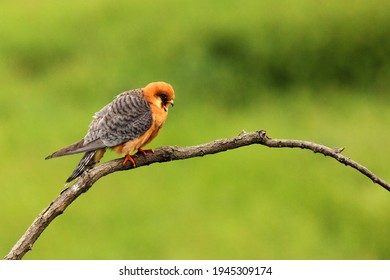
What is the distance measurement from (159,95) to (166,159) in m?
0.28

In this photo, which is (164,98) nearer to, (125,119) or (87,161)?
(125,119)

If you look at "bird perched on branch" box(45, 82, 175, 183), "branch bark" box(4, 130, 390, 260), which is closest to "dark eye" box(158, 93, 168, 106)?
"bird perched on branch" box(45, 82, 175, 183)

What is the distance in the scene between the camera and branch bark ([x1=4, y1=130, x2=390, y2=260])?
2.38 m

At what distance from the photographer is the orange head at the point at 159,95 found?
8.89 ft

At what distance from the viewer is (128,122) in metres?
2.84

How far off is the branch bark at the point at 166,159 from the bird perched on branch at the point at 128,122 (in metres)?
0.19

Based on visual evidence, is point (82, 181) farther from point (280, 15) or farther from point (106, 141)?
point (280, 15)

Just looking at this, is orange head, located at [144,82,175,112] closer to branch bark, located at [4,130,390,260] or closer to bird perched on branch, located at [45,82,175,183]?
bird perched on branch, located at [45,82,175,183]

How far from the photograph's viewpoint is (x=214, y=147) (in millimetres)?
2492

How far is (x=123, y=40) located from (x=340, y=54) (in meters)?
2.28

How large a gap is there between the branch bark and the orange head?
0.21 m

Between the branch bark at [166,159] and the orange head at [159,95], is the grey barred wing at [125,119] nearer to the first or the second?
the orange head at [159,95]

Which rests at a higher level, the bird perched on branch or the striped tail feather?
the bird perched on branch

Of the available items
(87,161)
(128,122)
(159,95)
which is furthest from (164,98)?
(87,161)
